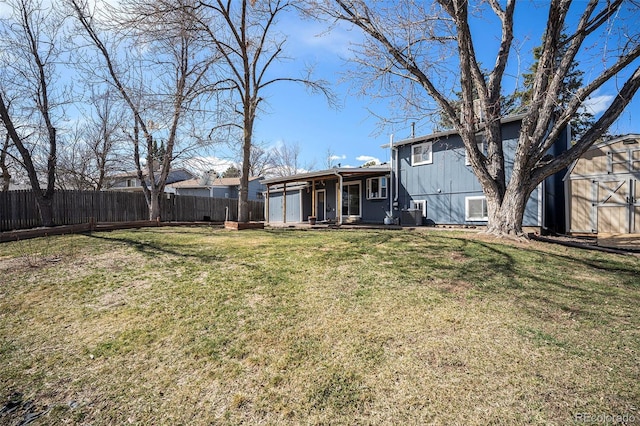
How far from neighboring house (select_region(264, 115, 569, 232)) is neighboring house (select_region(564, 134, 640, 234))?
842 millimetres

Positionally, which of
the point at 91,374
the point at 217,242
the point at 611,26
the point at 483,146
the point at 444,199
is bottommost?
the point at 91,374

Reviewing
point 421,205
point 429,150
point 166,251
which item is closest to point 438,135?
point 429,150

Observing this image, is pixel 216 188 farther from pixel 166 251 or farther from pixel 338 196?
pixel 166 251

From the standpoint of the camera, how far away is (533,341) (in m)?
2.91

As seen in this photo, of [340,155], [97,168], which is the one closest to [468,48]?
[97,168]

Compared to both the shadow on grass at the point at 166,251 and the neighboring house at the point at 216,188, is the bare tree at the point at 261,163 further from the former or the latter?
the shadow on grass at the point at 166,251

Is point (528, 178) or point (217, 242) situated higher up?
point (528, 178)

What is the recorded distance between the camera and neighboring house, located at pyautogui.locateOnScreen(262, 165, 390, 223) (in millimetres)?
14539

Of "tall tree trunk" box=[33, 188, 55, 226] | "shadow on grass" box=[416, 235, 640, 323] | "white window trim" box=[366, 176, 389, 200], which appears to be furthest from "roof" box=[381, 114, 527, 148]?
"tall tree trunk" box=[33, 188, 55, 226]

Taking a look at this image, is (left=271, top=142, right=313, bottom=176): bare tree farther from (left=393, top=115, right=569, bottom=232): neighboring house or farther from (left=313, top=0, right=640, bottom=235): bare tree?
(left=313, top=0, right=640, bottom=235): bare tree

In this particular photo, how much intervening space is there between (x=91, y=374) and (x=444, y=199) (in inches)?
484

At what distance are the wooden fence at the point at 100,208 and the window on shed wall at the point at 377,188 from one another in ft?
32.2

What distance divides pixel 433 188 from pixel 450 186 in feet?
2.32

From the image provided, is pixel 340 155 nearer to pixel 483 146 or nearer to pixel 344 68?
pixel 483 146
